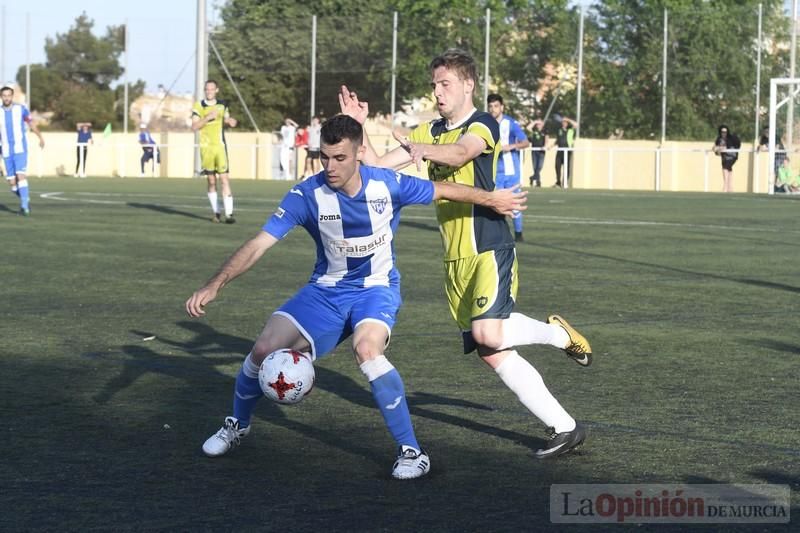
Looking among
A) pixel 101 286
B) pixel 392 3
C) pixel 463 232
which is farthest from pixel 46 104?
pixel 463 232

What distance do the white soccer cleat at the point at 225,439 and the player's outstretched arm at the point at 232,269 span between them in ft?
1.85

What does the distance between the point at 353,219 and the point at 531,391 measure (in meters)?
1.13

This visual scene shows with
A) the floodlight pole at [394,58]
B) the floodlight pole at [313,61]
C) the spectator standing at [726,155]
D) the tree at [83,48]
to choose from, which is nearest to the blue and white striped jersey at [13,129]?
the floodlight pole at [394,58]

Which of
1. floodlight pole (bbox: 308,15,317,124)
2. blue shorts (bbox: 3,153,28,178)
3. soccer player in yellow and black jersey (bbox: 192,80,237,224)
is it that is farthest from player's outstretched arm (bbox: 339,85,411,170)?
floodlight pole (bbox: 308,15,317,124)

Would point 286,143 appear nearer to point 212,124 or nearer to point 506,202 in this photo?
point 212,124

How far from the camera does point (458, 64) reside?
22.1 ft

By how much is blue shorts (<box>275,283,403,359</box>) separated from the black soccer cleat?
2.83 feet

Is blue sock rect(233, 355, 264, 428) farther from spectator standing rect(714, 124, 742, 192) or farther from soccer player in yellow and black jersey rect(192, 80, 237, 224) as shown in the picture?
spectator standing rect(714, 124, 742, 192)

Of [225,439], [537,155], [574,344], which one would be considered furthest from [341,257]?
[537,155]

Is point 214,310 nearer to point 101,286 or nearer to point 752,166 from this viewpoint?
point 101,286

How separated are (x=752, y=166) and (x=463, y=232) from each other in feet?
135

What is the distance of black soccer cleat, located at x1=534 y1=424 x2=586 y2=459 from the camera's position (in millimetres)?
6219

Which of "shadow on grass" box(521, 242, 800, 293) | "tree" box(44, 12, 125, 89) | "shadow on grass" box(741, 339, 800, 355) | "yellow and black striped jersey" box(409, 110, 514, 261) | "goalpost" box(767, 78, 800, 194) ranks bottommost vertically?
"shadow on grass" box(741, 339, 800, 355)

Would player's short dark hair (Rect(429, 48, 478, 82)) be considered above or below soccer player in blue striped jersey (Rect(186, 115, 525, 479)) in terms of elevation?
above
